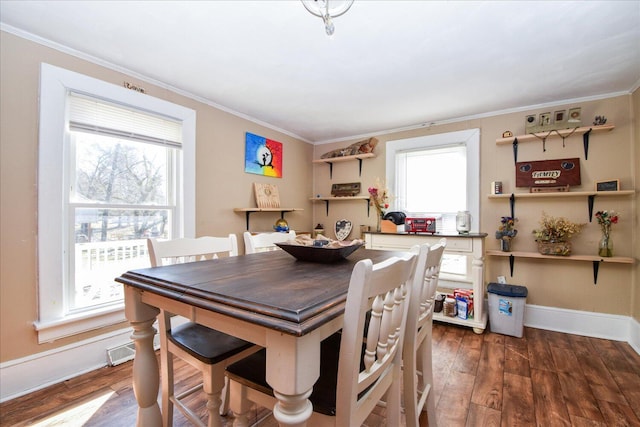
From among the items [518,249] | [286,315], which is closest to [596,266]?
[518,249]

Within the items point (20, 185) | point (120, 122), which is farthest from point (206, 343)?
point (120, 122)

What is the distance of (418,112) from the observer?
3.11 metres

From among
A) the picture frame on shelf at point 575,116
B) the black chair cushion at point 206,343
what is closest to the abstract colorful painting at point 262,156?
the black chair cushion at point 206,343

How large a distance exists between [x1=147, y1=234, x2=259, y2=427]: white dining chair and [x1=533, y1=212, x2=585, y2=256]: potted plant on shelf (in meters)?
2.90

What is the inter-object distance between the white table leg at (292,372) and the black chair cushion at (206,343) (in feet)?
1.61

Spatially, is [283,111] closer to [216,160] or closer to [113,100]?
[216,160]

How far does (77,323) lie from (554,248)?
4.04m

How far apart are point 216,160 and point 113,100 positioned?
984 mm

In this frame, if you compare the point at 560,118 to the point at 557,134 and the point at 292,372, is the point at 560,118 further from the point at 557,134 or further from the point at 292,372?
the point at 292,372

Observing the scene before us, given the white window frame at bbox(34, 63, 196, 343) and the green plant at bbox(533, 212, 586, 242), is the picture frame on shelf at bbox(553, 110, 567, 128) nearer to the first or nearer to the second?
the green plant at bbox(533, 212, 586, 242)

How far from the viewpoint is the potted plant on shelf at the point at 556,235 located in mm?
2652

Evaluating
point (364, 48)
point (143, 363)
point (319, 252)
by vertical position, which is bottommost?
point (143, 363)

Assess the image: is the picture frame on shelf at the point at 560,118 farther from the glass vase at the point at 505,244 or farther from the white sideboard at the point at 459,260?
the white sideboard at the point at 459,260

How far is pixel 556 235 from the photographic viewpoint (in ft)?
8.84
